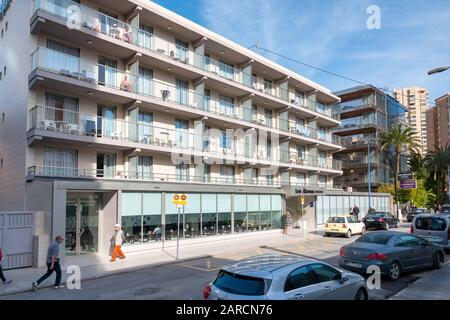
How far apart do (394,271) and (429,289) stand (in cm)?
151

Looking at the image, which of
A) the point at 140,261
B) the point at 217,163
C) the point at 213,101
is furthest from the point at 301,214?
the point at 140,261

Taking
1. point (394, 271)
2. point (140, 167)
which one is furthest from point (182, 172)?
point (394, 271)

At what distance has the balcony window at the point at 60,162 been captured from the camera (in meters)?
19.1

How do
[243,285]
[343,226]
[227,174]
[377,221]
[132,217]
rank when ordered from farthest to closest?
[377,221] → [227,174] → [343,226] → [132,217] → [243,285]

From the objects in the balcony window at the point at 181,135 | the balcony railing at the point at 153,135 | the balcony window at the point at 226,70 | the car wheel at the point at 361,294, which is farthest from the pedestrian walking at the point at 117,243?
the balcony window at the point at 226,70

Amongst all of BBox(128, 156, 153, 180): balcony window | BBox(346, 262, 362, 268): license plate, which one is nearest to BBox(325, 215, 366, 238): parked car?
BBox(128, 156, 153, 180): balcony window

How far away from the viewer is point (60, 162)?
770 inches

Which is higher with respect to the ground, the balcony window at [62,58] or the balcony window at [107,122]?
the balcony window at [62,58]

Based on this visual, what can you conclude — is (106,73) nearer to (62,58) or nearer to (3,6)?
(62,58)

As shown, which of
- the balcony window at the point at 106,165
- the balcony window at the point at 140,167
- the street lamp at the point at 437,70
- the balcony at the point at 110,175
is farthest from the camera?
the balcony window at the point at 140,167

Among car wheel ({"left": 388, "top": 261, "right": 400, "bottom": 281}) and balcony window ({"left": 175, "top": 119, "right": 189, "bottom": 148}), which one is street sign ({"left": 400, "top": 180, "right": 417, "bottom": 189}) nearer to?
balcony window ({"left": 175, "top": 119, "right": 189, "bottom": 148})

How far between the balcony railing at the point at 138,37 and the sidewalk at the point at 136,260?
11.8 meters

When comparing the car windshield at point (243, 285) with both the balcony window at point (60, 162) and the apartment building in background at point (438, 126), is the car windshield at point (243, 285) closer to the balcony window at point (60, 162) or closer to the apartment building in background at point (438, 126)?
the balcony window at point (60, 162)
